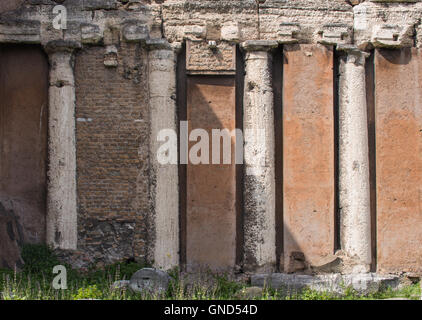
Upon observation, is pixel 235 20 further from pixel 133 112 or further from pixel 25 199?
pixel 25 199

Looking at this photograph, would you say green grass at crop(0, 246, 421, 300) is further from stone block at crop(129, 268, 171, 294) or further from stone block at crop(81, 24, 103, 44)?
stone block at crop(81, 24, 103, 44)

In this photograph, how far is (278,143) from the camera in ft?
31.3

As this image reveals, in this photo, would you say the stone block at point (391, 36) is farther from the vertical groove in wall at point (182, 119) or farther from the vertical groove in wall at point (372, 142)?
the vertical groove in wall at point (182, 119)

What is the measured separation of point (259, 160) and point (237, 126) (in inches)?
23.8

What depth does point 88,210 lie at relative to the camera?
9.30 m

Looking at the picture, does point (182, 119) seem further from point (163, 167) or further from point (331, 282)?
point (331, 282)

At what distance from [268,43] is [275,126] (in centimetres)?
121

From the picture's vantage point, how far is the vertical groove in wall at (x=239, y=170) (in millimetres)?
9414

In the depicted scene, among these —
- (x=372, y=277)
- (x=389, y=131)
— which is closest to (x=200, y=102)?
(x=389, y=131)

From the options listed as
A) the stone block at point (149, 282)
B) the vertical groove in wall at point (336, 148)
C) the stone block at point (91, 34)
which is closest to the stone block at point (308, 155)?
the vertical groove in wall at point (336, 148)

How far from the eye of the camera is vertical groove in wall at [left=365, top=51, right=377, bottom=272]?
9.52 m

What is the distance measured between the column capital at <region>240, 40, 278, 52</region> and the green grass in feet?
10.8

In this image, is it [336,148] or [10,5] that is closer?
[10,5]

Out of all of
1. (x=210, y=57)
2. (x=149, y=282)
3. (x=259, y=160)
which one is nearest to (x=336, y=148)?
(x=259, y=160)
